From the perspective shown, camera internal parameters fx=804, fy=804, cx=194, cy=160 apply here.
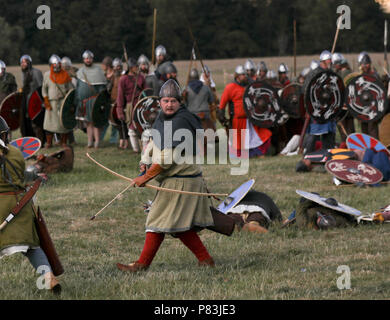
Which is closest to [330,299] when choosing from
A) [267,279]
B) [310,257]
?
[267,279]

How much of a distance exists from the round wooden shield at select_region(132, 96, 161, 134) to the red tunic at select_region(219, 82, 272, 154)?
3.89 feet

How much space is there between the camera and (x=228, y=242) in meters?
6.68

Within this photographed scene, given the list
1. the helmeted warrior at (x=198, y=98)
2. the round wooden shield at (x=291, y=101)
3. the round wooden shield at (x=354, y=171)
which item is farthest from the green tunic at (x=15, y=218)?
the round wooden shield at (x=291, y=101)

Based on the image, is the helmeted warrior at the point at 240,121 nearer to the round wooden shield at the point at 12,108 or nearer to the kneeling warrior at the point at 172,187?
the round wooden shield at the point at 12,108

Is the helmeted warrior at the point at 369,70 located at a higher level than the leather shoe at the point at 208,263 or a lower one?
higher

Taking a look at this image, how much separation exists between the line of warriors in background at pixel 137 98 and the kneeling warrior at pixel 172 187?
21.1ft

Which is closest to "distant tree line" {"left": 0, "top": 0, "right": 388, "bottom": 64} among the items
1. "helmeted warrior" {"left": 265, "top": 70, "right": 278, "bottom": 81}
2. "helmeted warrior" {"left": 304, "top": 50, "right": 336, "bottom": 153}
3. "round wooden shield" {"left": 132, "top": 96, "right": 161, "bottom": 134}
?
"helmeted warrior" {"left": 265, "top": 70, "right": 278, "bottom": 81}

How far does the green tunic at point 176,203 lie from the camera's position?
5477 millimetres

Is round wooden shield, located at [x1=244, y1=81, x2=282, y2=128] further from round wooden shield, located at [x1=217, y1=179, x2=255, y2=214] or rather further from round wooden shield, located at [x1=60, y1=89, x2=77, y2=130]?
round wooden shield, located at [x1=217, y1=179, x2=255, y2=214]

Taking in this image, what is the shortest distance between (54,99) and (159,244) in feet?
27.7

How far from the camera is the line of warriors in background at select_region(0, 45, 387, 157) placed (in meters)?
12.6

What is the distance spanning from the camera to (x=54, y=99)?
13.6 m

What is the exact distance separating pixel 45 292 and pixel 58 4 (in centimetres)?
3740

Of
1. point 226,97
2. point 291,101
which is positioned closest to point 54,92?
point 226,97
